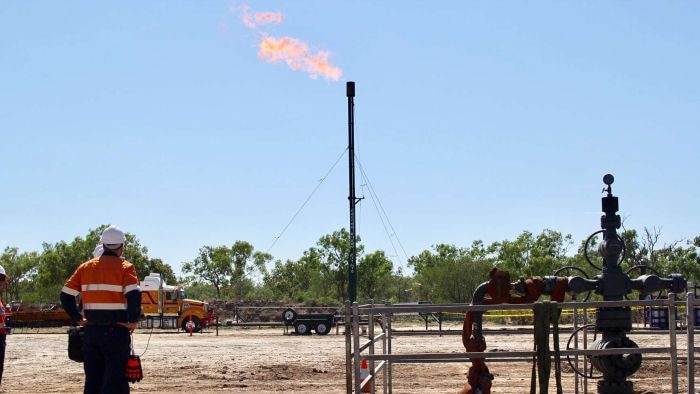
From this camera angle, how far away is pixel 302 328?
39.5m

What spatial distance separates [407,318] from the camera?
192 ft

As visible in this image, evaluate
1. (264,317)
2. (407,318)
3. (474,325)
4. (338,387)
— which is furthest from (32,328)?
(474,325)

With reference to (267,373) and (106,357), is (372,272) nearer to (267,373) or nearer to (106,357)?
(267,373)

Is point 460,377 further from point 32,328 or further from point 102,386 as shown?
point 32,328

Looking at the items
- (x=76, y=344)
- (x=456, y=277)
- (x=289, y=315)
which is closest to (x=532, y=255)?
(x=456, y=277)

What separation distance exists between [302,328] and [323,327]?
88 cm

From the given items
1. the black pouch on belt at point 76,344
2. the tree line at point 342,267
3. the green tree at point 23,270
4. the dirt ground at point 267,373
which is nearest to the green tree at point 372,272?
the tree line at point 342,267

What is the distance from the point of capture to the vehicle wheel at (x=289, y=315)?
4084 cm

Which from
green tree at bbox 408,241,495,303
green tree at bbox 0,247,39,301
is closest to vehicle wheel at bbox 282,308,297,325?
green tree at bbox 408,241,495,303

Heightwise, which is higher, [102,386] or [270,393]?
[102,386]

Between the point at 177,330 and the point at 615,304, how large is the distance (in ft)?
125

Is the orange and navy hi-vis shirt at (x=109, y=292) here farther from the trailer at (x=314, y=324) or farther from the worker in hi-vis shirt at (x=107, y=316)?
the trailer at (x=314, y=324)

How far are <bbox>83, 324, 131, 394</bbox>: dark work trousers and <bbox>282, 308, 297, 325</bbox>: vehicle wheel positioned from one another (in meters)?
32.3

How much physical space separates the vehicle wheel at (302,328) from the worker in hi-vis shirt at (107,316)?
3123 cm
